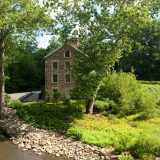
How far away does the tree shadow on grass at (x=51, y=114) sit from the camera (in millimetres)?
30859

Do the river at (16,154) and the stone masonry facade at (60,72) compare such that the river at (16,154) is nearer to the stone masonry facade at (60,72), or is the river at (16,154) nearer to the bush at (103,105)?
the bush at (103,105)

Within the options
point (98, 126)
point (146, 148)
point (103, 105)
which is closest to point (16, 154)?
point (98, 126)

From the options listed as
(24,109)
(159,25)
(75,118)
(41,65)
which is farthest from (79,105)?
(41,65)

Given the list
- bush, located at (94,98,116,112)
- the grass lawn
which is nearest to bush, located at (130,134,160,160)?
the grass lawn

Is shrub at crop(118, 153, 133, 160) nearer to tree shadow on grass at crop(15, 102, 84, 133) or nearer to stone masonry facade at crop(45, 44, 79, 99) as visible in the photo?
tree shadow on grass at crop(15, 102, 84, 133)

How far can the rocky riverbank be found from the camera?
84.4 feet

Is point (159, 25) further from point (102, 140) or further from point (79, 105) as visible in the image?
point (102, 140)

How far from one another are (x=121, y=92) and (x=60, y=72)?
731 inches

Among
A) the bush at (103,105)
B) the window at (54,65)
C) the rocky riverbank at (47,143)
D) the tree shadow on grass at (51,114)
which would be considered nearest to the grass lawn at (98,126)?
the tree shadow on grass at (51,114)

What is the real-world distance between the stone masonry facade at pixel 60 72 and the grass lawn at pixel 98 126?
16.7 m

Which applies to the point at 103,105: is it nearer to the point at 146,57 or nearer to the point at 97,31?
the point at 97,31

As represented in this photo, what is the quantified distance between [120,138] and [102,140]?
1.45 m

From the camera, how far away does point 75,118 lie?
106 feet

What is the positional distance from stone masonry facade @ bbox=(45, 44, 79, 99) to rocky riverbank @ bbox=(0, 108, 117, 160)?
66.0 feet
